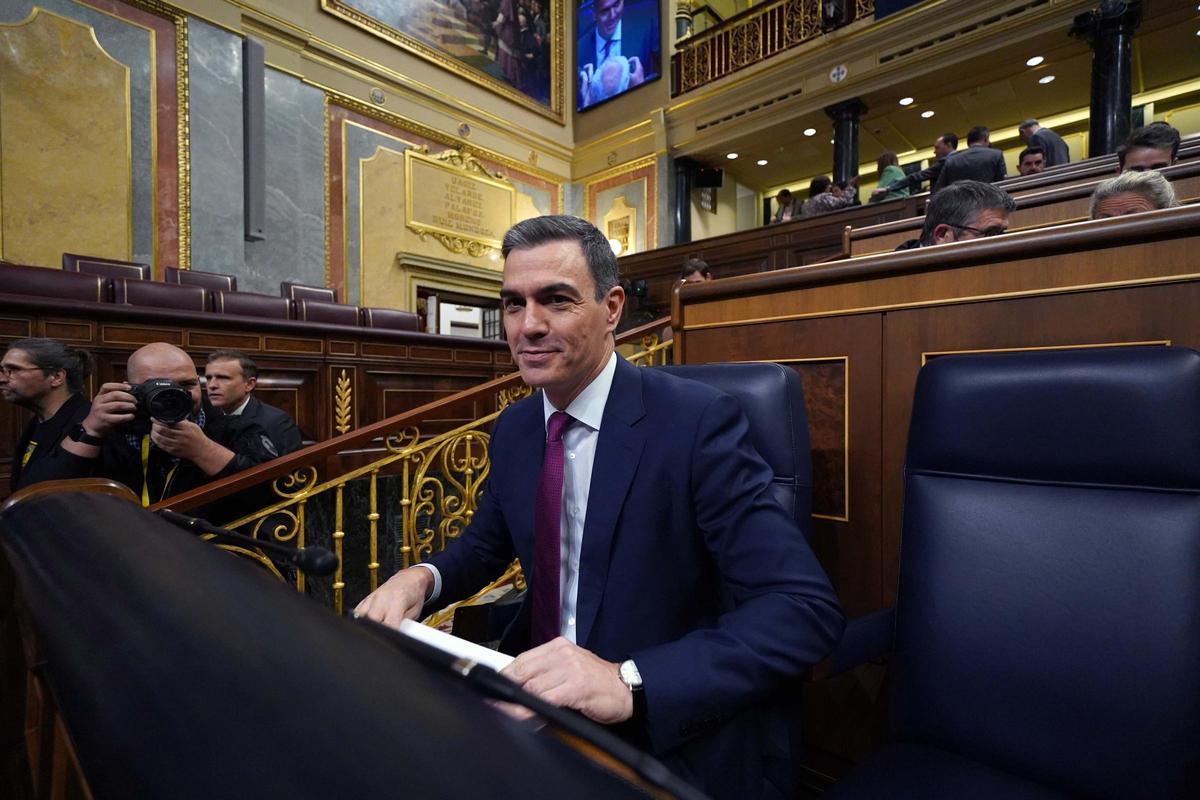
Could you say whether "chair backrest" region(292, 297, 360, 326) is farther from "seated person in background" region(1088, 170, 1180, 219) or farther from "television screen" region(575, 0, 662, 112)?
"television screen" region(575, 0, 662, 112)

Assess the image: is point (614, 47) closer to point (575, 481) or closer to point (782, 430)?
point (782, 430)

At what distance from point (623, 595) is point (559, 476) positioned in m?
0.23

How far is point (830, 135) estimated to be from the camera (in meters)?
8.33

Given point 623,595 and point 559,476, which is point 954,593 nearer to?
point 623,595

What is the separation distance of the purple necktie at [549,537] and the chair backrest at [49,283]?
445cm

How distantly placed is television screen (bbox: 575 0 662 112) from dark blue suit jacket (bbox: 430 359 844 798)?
9.67m

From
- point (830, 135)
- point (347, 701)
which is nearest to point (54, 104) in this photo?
point (347, 701)

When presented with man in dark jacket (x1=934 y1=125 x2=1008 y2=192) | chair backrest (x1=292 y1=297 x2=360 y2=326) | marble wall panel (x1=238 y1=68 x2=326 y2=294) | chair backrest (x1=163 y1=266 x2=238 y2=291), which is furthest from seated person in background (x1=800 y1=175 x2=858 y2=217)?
chair backrest (x1=163 y1=266 x2=238 y2=291)

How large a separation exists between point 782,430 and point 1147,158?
2564 mm

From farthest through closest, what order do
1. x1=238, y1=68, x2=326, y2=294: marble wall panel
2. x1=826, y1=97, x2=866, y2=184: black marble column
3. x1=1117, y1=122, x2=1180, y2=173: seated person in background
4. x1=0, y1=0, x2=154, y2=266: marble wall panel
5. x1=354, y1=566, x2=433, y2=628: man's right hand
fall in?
x1=826, y1=97, x2=866, y2=184: black marble column → x1=238, y1=68, x2=326, y2=294: marble wall panel → x1=0, y1=0, x2=154, y2=266: marble wall panel → x1=1117, y1=122, x2=1180, y2=173: seated person in background → x1=354, y1=566, x2=433, y2=628: man's right hand

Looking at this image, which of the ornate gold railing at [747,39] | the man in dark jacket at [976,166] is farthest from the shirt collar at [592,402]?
the ornate gold railing at [747,39]

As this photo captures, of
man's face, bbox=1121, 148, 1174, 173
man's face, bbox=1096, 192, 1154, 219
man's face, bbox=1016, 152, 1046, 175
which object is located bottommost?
man's face, bbox=1096, 192, 1154, 219

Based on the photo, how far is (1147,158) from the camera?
8.09 feet

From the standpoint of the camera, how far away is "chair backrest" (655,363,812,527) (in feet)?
3.75
